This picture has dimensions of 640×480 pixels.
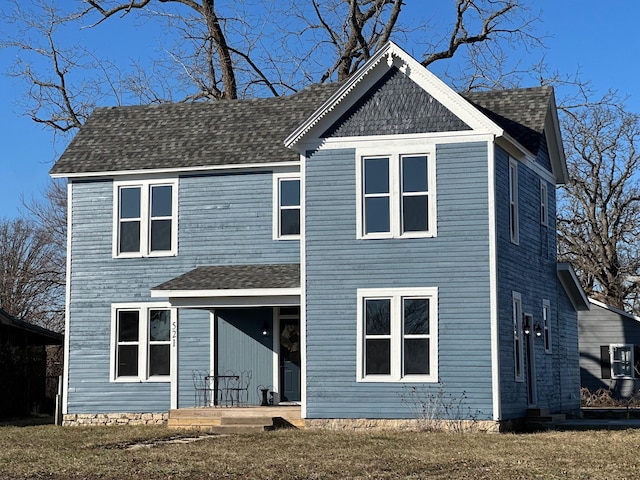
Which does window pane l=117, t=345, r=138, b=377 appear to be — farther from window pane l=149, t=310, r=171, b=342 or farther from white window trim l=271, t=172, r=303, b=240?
white window trim l=271, t=172, r=303, b=240

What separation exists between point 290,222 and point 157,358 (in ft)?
14.5

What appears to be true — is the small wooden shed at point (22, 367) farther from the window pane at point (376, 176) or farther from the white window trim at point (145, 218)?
the window pane at point (376, 176)

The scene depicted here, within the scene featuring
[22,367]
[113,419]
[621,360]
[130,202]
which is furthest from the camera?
[621,360]

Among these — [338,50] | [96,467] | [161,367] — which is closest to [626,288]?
[338,50]

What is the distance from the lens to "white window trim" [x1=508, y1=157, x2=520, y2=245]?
74.1 ft

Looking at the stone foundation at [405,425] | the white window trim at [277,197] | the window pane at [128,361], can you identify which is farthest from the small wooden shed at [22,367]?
the stone foundation at [405,425]

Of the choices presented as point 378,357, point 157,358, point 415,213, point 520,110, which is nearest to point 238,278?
point 157,358

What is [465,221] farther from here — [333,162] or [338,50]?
[338,50]

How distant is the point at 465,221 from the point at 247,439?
600 cm

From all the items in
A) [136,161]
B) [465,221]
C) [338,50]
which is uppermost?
[338,50]

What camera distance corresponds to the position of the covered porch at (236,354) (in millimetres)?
24125

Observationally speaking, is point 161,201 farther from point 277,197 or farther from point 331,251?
point 331,251

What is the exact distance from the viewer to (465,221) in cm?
2112

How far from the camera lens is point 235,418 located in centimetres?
2178
